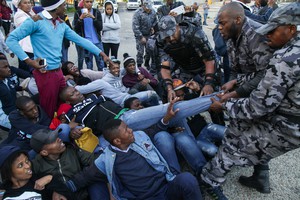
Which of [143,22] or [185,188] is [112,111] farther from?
[143,22]

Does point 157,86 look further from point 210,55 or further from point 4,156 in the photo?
point 4,156

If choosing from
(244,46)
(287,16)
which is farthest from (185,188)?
(287,16)

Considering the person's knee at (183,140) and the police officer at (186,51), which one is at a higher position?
the police officer at (186,51)

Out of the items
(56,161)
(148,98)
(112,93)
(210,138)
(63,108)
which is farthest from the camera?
(112,93)

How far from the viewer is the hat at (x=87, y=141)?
2.65 m

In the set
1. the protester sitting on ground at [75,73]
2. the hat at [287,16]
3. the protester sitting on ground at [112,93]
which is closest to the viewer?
the hat at [287,16]

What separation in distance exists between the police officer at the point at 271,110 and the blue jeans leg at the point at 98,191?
91 centimetres

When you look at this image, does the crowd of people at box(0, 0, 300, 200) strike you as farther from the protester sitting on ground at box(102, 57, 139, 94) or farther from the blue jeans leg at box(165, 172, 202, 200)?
the protester sitting on ground at box(102, 57, 139, 94)

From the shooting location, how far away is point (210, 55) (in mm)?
2930

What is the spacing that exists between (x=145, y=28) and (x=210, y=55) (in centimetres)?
365

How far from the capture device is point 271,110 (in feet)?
5.57

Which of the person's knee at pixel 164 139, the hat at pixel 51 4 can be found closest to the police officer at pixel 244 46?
the person's knee at pixel 164 139

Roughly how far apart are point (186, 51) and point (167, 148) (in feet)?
3.91

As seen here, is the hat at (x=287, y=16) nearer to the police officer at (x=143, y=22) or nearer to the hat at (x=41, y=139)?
the hat at (x=41, y=139)
